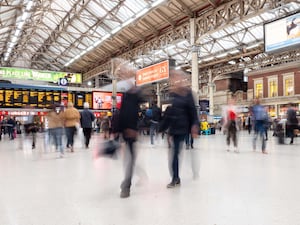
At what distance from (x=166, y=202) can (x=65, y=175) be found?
241 cm

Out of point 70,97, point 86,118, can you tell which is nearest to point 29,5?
point 70,97

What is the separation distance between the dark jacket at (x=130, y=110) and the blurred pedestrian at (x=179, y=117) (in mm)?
633

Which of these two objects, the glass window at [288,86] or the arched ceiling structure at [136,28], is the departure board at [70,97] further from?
the glass window at [288,86]

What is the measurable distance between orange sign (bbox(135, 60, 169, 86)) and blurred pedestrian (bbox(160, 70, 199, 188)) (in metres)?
9.08

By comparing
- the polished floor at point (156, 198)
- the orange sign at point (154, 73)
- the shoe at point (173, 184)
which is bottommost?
the polished floor at point (156, 198)

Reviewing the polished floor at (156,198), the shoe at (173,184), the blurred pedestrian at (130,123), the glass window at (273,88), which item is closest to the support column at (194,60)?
the polished floor at (156,198)

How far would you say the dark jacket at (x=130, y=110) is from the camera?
378 centimetres

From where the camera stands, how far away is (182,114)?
4.26m

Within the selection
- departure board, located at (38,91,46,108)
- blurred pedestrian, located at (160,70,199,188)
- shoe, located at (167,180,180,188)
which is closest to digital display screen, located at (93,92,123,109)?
departure board, located at (38,91,46,108)

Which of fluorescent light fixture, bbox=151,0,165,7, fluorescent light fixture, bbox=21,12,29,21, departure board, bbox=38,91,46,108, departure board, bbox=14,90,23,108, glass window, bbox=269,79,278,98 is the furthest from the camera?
glass window, bbox=269,79,278,98

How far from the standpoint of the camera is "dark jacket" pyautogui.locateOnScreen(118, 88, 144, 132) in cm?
378

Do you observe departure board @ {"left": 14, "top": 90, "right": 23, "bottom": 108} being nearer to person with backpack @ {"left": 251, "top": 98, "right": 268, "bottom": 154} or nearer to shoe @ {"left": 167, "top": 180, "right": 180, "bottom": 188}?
person with backpack @ {"left": 251, "top": 98, "right": 268, "bottom": 154}

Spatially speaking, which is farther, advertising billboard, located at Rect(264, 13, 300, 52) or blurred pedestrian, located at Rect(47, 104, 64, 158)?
advertising billboard, located at Rect(264, 13, 300, 52)

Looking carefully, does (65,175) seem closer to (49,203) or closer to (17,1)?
(49,203)
